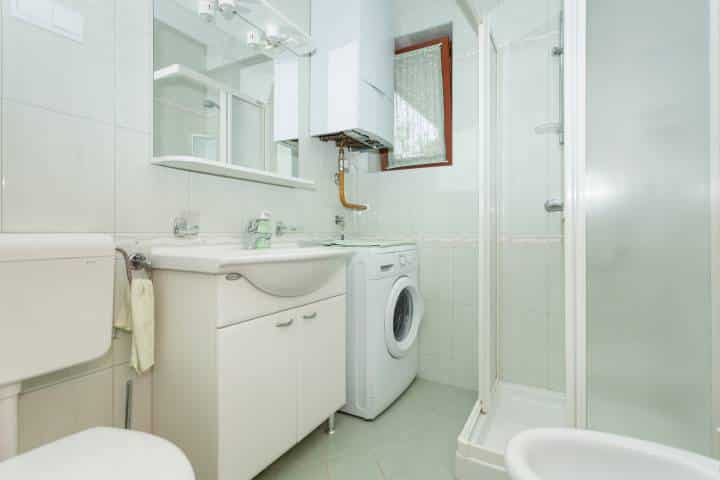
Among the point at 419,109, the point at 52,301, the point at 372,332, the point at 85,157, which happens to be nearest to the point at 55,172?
the point at 85,157

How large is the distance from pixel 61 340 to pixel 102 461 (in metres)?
0.35

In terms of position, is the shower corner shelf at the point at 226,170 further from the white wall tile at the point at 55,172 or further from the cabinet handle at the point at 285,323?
the cabinet handle at the point at 285,323

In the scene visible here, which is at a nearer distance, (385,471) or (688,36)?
(688,36)

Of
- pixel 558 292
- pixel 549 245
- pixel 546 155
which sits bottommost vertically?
pixel 558 292

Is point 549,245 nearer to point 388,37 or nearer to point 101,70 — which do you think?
point 388,37

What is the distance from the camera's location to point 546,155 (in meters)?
1.89

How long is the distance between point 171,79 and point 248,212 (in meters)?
0.61

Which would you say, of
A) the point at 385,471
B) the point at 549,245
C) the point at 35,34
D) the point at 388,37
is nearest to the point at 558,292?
the point at 549,245

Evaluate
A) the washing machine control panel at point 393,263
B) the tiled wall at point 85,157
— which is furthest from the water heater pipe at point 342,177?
the tiled wall at point 85,157

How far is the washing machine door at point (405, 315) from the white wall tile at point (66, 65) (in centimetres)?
147

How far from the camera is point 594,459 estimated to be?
814 mm

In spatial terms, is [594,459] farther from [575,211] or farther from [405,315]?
[405,315]

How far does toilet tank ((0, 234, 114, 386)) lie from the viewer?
80 centimetres

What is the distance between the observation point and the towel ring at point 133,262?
3.72 ft
